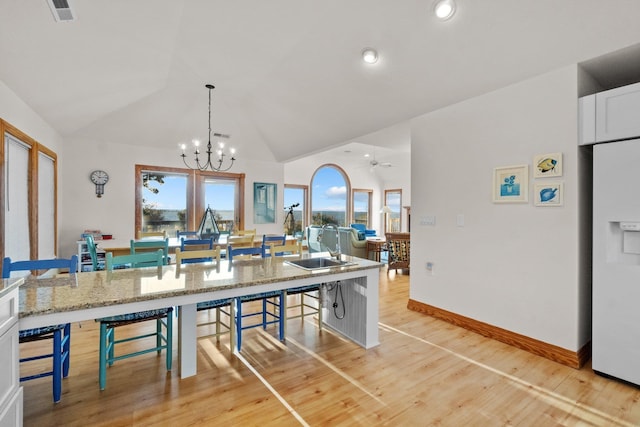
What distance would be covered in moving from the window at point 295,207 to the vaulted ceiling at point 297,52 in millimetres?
3837

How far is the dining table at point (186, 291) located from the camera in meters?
1.59

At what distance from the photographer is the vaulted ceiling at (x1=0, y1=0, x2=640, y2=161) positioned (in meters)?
2.30

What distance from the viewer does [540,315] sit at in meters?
2.69

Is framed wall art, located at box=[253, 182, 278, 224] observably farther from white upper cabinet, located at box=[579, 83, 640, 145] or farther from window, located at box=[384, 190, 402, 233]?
white upper cabinet, located at box=[579, 83, 640, 145]

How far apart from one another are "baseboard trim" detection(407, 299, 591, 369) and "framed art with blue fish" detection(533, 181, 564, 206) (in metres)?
1.26

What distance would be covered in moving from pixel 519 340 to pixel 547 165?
1.64 meters

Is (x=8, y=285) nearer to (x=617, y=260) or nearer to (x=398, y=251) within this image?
(x=617, y=260)

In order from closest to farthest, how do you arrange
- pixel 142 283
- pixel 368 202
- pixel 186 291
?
pixel 186 291 → pixel 142 283 → pixel 368 202

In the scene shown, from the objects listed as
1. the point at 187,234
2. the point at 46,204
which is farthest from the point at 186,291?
the point at 46,204

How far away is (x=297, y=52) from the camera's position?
3375 mm

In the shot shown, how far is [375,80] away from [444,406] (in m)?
3.10

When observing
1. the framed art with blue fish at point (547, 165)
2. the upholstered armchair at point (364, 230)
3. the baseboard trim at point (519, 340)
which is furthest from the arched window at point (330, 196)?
the framed art with blue fish at point (547, 165)

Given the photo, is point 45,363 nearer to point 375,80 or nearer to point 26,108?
point 26,108

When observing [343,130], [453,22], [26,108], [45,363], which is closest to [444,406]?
[453,22]
